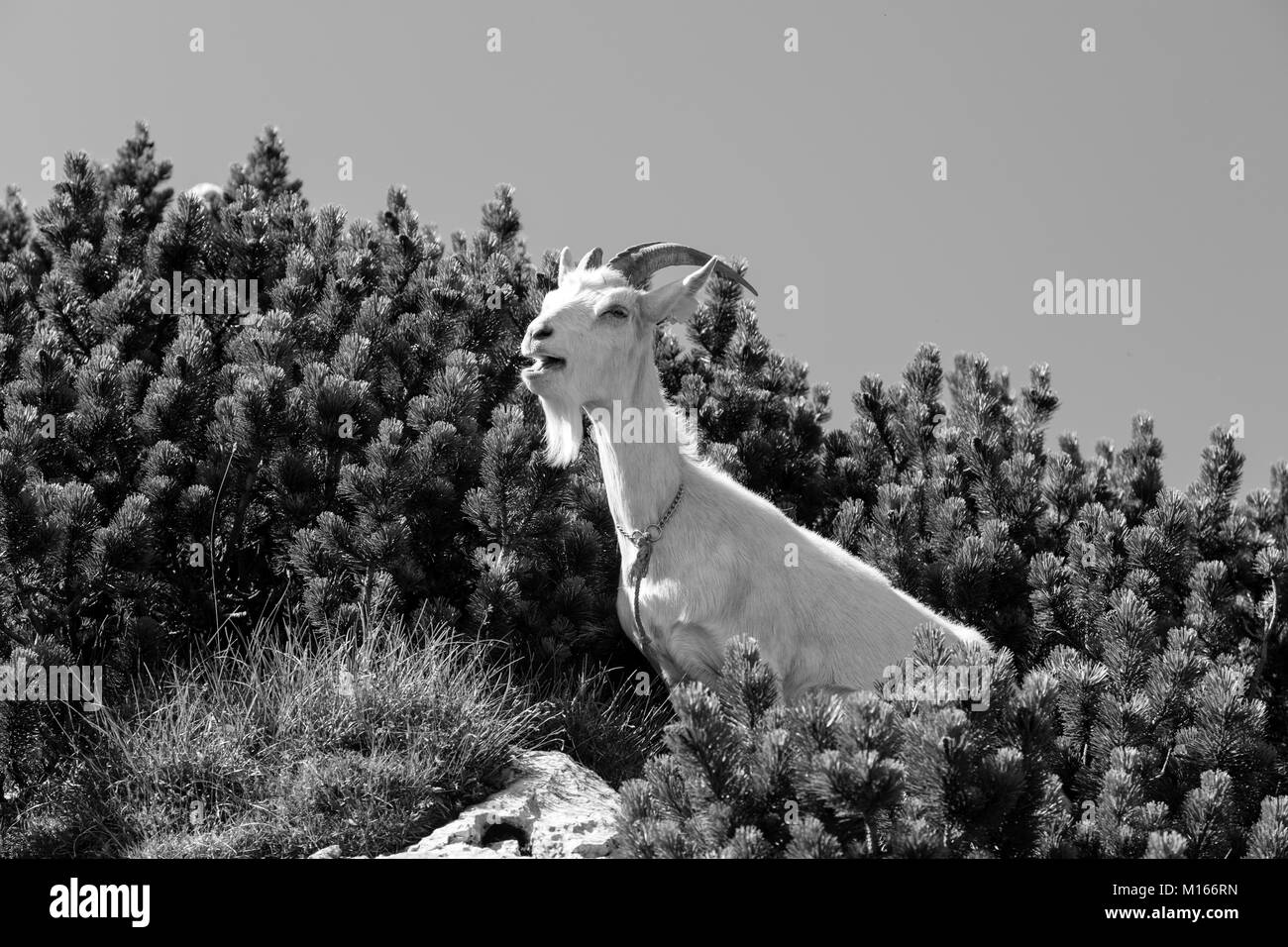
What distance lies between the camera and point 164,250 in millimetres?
11633

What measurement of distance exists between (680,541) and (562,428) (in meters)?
1.12

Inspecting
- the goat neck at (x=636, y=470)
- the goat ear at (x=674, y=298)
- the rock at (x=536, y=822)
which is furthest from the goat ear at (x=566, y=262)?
the rock at (x=536, y=822)

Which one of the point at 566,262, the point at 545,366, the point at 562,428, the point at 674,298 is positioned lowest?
the point at 562,428

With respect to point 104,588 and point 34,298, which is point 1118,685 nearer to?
point 104,588

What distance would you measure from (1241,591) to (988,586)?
214 centimetres

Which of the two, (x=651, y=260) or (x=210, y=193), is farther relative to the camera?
(x=210, y=193)

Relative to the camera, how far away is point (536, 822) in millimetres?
7773

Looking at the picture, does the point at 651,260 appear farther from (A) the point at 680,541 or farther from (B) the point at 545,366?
(A) the point at 680,541

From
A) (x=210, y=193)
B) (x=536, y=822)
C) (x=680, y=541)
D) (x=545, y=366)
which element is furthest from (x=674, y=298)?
(x=210, y=193)

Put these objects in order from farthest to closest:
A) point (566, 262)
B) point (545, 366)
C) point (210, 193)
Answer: point (210, 193)
point (566, 262)
point (545, 366)

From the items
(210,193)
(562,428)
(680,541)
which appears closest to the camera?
(680,541)

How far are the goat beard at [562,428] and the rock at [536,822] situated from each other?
202 centimetres
